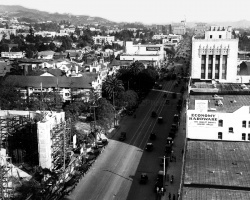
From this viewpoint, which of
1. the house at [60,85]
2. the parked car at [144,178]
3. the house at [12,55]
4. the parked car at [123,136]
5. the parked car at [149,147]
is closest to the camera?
the parked car at [144,178]

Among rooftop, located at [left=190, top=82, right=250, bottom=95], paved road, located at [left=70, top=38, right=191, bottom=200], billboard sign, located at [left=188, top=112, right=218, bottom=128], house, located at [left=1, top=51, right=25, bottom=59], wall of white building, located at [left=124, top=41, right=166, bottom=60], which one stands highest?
wall of white building, located at [left=124, top=41, right=166, bottom=60]

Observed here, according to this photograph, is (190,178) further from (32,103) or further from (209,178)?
(32,103)

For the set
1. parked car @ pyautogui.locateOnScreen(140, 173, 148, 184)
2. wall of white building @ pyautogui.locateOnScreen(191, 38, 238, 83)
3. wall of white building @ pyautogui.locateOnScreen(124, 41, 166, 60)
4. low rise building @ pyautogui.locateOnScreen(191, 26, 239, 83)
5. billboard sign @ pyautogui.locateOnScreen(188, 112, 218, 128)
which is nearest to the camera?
parked car @ pyautogui.locateOnScreen(140, 173, 148, 184)

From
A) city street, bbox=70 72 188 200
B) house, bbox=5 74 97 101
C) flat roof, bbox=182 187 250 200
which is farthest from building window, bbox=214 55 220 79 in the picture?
flat roof, bbox=182 187 250 200

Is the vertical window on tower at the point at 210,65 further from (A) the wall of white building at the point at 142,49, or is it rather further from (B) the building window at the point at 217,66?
(A) the wall of white building at the point at 142,49

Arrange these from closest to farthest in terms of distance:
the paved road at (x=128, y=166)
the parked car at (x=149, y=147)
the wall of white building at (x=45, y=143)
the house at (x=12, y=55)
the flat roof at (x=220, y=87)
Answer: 1. the paved road at (x=128, y=166)
2. the wall of white building at (x=45, y=143)
3. the parked car at (x=149, y=147)
4. the flat roof at (x=220, y=87)
5. the house at (x=12, y=55)

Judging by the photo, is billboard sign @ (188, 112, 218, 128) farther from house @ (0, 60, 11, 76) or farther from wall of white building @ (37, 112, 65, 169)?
house @ (0, 60, 11, 76)

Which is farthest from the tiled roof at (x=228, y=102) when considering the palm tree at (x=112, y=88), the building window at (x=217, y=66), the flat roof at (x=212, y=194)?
the palm tree at (x=112, y=88)

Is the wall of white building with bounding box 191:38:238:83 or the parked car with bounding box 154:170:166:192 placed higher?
the wall of white building with bounding box 191:38:238:83
